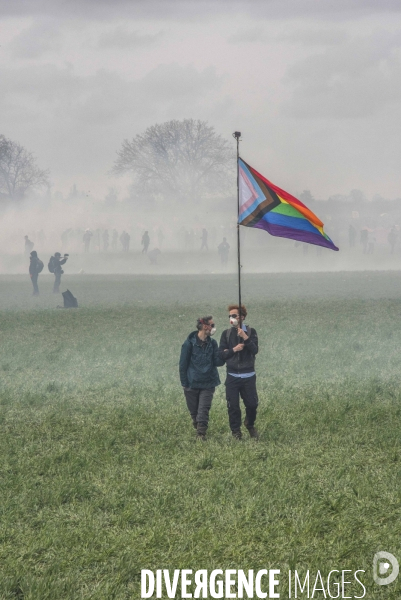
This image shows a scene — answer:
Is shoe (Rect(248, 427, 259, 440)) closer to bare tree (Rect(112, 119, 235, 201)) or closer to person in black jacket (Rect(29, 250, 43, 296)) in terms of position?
person in black jacket (Rect(29, 250, 43, 296))

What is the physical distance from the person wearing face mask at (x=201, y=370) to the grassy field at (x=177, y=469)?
15.9 inches

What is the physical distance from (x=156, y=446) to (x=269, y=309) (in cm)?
1893

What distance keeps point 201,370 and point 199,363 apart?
0.36 feet

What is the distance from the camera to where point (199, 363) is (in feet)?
35.4

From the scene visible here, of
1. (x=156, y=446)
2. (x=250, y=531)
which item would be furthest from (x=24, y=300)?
(x=250, y=531)

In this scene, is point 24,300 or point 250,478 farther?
point 24,300

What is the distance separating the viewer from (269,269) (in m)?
73.9

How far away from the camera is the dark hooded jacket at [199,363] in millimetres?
10742

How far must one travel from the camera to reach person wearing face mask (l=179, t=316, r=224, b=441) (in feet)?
35.2

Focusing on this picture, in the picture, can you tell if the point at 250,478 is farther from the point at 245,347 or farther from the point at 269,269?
→ the point at 269,269

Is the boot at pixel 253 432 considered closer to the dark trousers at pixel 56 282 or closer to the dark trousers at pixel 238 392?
the dark trousers at pixel 238 392

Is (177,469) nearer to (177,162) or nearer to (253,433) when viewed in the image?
(253,433)

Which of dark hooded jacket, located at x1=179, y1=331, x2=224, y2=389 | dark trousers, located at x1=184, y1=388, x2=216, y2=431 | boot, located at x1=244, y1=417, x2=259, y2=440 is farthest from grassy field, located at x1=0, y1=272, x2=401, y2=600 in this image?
dark hooded jacket, located at x1=179, y1=331, x2=224, y2=389

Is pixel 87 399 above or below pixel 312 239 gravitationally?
below
